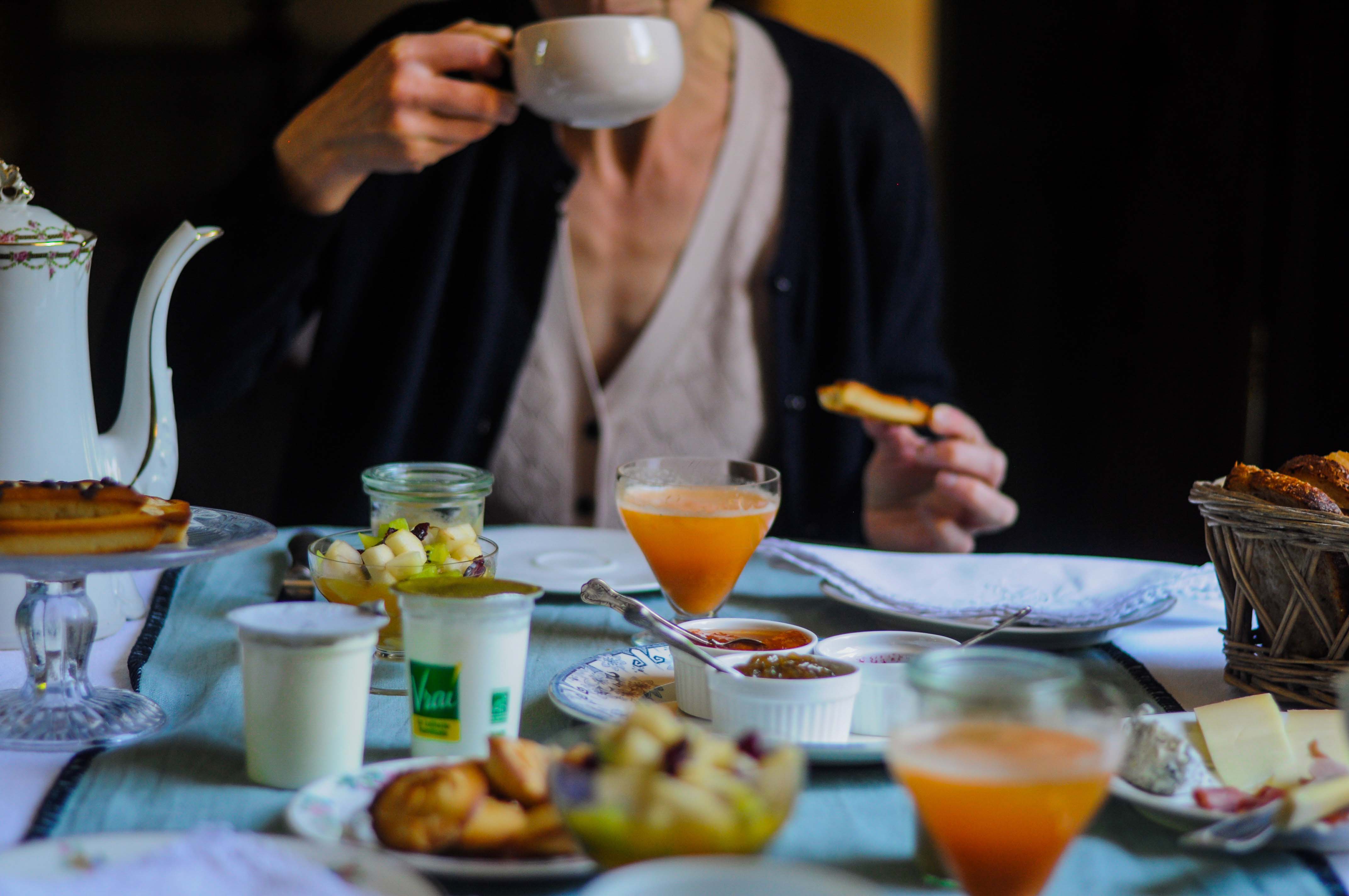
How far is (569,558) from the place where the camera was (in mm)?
1250

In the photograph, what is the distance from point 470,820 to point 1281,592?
0.59 m

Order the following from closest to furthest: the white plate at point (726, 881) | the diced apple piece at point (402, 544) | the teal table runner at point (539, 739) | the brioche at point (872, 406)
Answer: the white plate at point (726, 881) → the teal table runner at point (539, 739) → the diced apple piece at point (402, 544) → the brioche at point (872, 406)

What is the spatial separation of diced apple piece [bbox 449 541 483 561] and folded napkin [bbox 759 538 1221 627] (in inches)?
13.8

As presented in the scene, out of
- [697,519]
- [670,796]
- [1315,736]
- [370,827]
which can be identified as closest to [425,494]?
[697,519]

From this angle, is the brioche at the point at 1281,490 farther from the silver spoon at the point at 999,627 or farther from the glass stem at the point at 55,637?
the glass stem at the point at 55,637

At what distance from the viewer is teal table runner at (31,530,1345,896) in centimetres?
60

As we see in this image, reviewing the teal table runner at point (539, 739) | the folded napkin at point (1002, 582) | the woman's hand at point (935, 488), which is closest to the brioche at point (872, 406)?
the woman's hand at point (935, 488)

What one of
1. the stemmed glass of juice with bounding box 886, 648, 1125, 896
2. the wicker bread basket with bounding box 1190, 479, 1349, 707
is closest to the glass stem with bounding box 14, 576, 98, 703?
the stemmed glass of juice with bounding box 886, 648, 1125, 896

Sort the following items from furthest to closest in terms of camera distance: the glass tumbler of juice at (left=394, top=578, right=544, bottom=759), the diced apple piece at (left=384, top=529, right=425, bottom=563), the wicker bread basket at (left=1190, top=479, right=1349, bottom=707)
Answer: the diced apple piece at (left=384, top=529, right=425, bottom=563) < the wicker bread basket at (left=1190, top=479, right=1349, bottom=707) < the glass tumbler of juice at (left=394, top=578, right=544, bottom=759)

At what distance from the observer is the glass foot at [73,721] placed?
739mm

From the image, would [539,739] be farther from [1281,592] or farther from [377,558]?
[1281,592]

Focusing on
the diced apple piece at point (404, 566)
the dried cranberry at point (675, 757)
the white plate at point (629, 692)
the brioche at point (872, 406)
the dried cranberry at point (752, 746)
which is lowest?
the white plate at point (629, 692)

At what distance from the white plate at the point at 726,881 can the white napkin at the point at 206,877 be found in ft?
0.39

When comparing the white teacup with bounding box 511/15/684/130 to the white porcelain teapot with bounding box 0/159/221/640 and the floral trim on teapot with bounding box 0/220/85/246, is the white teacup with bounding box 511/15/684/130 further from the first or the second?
the floral trim on teapot with bounding box 0/220/85/246
